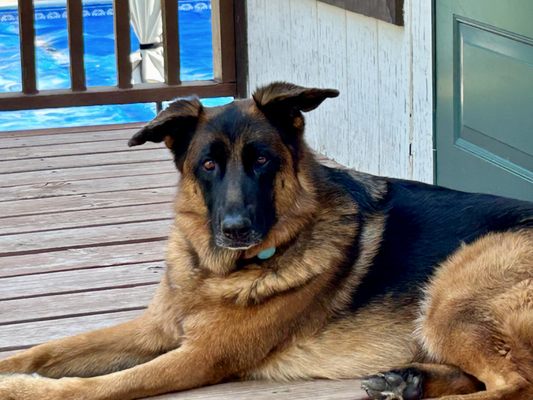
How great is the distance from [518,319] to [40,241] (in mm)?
2437

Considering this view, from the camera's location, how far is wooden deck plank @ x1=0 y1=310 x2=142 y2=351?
3.61 metres

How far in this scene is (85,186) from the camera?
5.52m

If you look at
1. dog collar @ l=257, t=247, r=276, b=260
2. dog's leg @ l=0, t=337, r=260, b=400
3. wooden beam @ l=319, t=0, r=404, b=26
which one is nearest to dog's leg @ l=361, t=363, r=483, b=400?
dog's leg @ l=0, t=337, r=260, b=400

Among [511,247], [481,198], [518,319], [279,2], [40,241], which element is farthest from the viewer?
[279,2]

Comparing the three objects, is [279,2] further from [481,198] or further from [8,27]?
[8,27]

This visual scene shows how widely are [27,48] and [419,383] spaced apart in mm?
4308

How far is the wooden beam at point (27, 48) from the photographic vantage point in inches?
258

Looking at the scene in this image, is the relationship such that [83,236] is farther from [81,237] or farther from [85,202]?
[85,202]

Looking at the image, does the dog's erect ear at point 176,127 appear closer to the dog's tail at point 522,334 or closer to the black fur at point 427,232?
the black fur at point 427,232

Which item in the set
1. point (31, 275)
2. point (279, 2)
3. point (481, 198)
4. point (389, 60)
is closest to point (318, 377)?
point (481, 198)

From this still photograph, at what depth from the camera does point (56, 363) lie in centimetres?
333

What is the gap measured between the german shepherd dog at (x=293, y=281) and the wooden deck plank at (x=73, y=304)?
1.52 feet

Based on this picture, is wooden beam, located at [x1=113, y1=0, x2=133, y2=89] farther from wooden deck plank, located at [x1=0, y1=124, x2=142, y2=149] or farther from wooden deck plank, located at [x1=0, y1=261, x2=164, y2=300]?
wooden deck plank, located at [x1=0, y1=261, x2=164, y2=300]

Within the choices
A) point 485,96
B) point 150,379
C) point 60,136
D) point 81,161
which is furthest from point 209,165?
point 60,136
